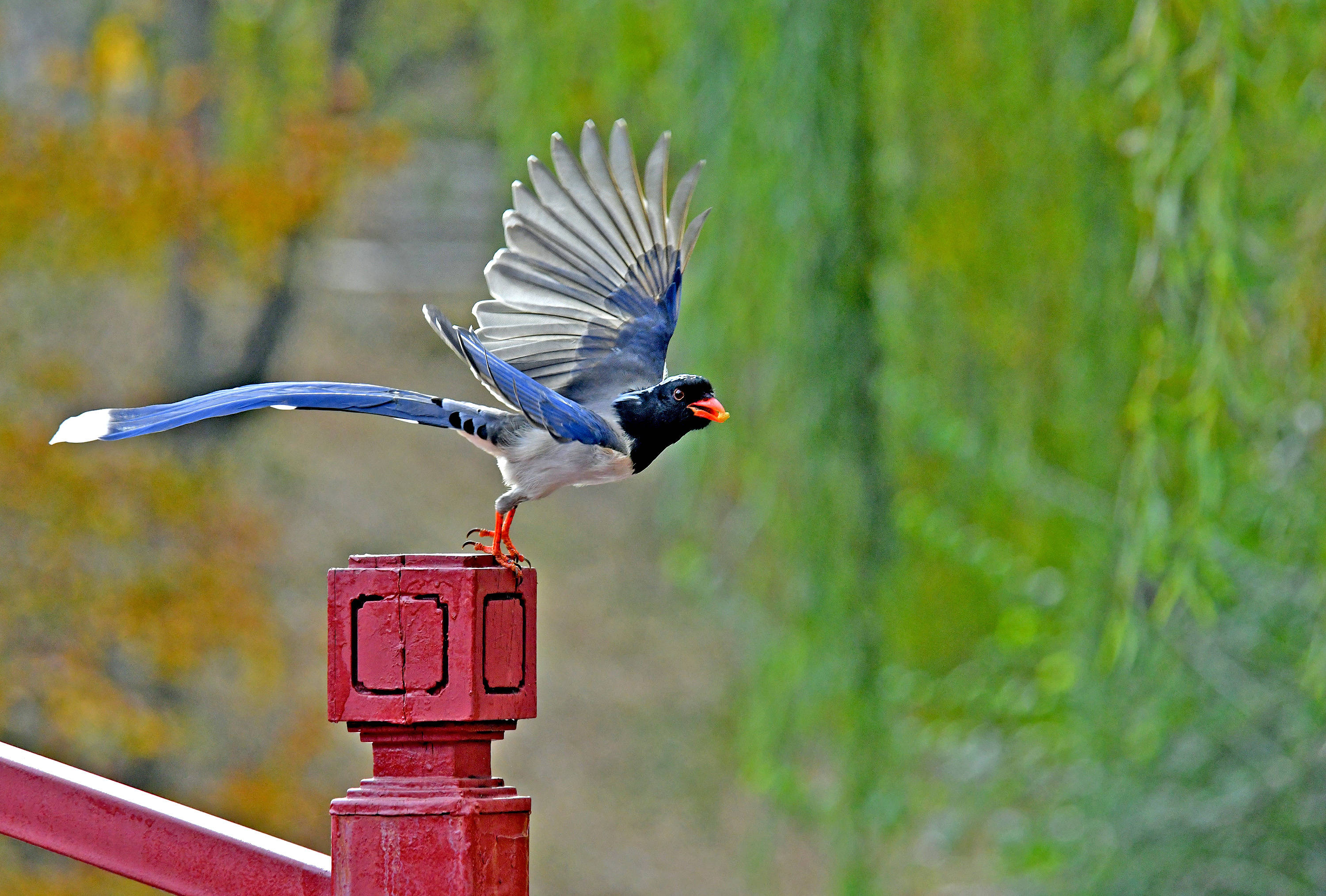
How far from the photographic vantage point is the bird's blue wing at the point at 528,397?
47.6 inches

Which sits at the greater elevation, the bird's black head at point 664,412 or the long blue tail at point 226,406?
the bird's black head at point 664,412

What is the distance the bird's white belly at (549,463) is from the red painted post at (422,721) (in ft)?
1.38

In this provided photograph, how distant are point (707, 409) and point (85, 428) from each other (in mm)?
634

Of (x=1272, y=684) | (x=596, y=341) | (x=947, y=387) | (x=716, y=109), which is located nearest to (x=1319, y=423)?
(x=1272, y=684)

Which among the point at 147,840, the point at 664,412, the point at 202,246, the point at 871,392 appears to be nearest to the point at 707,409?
the point at 664,412

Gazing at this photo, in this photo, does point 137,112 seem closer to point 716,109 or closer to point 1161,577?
point 716,109

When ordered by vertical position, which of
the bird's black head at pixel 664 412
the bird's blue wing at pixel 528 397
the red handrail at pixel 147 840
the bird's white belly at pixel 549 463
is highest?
the bird's black head at pixel 664 412

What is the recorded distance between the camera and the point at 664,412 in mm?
1527

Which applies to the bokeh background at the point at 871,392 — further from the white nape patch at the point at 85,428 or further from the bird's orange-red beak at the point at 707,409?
the white nape patch at the point at 85,428

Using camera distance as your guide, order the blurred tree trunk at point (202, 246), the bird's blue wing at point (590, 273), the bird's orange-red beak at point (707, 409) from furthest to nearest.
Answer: the blurred tree trunk at point (202, 246), the bird's blue wing at point (590, 273), the bird's orange-red beak at point (707, 409)

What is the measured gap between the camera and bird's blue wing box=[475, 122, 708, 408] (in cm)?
167

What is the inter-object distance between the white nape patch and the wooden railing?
21 centimetres

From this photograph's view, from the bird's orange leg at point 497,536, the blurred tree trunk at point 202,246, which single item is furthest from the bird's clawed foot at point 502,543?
the blurred tree trunk at point 202,246

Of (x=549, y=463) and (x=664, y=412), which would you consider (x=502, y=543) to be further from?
(x=664, y=412)
